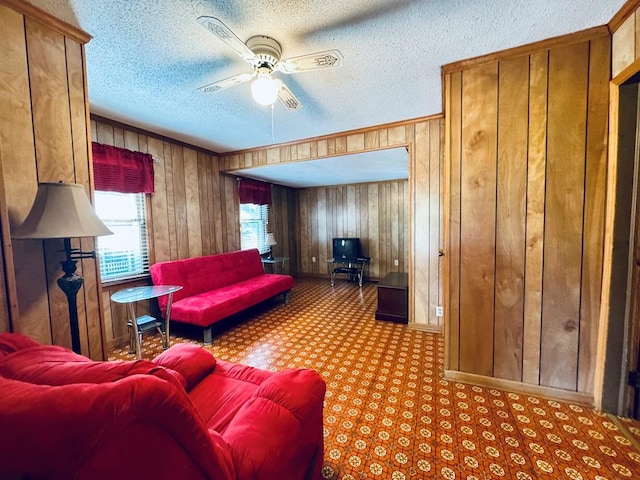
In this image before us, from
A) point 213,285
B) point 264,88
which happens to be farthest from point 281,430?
point 213,285

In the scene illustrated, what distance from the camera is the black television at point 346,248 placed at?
232 inches

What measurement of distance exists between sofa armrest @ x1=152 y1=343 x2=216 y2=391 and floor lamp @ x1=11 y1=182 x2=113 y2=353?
0.61 m

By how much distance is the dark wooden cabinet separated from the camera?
136 inches

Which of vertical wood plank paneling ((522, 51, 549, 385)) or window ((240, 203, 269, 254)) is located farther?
window ((240, 203, 269, 254))

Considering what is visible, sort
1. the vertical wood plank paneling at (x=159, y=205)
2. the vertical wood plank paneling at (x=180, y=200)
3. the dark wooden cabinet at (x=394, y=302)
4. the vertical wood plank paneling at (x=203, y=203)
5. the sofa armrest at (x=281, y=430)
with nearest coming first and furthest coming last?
1. the sofa armrest at (x=281, y=430)
2. the vertical wood plank paneling at (x=159, y=205)
3. the dark wooden cabinet at (x=394, y=302)
4. the vertical wood plank paneling at (x=180, y=200)
5. the vertical wood plank paneling at (x=203, y=203)

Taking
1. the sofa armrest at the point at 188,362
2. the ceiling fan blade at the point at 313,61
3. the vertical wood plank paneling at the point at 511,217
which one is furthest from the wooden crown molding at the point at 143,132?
the vertical wood plank paneling at the point at 511,217

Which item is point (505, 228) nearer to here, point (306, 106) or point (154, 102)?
point (306, 106)

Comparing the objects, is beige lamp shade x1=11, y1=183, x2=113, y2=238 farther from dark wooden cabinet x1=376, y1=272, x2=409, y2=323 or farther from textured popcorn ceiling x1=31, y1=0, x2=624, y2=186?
dark wooden cabinet x1=376, y1=272, x2=409, y2=323

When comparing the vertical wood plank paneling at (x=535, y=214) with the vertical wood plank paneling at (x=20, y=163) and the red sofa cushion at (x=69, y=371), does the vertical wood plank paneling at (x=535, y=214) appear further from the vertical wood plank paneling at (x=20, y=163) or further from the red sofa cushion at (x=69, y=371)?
the vertical wood plank paneling at (x=20, y=163)

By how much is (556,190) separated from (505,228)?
0.39 m

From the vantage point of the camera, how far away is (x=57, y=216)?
1.23 meters

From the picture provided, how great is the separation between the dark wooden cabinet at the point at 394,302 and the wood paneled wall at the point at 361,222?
1973 millimetres

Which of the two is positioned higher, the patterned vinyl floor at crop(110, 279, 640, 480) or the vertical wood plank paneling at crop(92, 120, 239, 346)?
the vertical wood plank paneling at crop(92, 120, 239, 346)

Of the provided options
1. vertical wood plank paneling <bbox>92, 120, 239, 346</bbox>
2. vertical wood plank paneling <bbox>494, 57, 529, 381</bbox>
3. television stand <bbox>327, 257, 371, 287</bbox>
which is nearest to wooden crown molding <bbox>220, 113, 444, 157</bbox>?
vertical wood plank paneling <bbox>92, 120, 239, 346</bbox>
